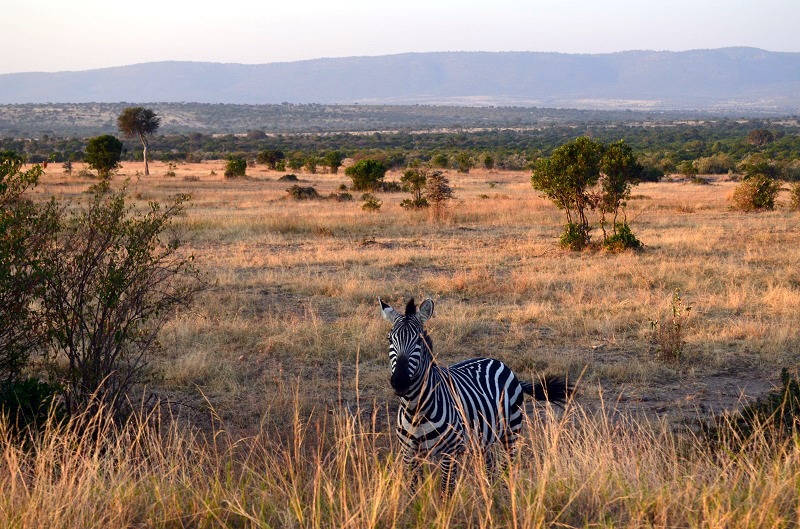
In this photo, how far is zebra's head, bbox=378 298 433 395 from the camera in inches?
175

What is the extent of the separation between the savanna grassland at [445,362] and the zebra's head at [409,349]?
39 cm

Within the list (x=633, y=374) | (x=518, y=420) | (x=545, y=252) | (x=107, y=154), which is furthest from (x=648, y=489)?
(x=107, y=154)

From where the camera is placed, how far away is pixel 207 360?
8305mm

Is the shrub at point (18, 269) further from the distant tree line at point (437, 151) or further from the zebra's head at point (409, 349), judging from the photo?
the distant tree line at point (437, 151)

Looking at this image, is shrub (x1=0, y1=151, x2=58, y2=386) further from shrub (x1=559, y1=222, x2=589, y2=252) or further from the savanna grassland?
shrub (x1=559, y1=222, x2=589, y2=252)

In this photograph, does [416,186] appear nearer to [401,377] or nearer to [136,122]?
[401,377]

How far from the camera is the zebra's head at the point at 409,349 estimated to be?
445cm

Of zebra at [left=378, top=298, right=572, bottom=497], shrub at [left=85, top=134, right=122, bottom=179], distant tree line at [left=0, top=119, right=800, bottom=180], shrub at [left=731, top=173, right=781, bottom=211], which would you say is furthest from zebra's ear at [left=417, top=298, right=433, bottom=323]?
distant tree line at [left=0, top=119, right=800, bottom=180]

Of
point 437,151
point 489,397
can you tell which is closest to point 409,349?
point 489,397

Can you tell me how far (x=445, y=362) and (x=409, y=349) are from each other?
13.6 feet

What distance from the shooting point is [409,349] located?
4.56 meters

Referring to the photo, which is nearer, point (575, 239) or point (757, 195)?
point (575, 239)

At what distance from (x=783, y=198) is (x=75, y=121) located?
133m

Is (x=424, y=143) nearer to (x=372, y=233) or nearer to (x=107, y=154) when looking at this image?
(x=107, y=154)
